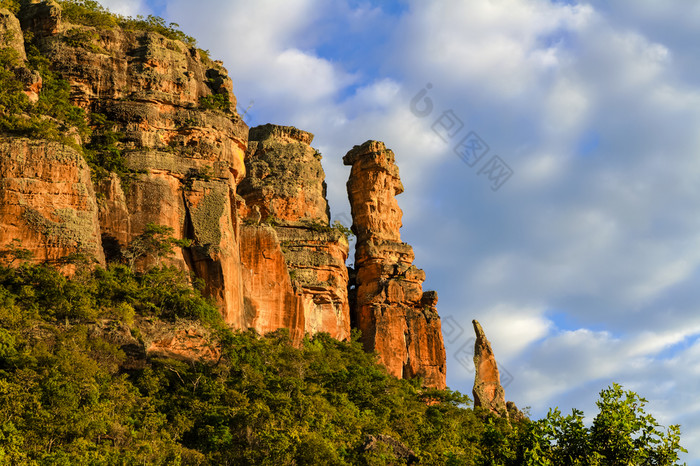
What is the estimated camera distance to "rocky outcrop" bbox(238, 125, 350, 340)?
201ft

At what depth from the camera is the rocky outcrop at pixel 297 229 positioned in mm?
61281

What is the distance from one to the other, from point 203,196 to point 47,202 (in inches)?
416

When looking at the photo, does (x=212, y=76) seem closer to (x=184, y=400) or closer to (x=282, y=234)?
(x=282, y=234)

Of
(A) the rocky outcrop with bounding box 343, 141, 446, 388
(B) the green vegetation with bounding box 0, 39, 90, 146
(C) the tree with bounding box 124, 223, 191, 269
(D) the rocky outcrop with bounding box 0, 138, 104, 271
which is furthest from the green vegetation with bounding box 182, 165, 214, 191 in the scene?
(A) the rocky outcrop with bounding box 343, 141, 446, 388

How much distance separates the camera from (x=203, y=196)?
56.9m

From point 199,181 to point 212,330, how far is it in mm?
11319

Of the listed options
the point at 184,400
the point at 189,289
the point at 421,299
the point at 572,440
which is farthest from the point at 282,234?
the point at 572,440

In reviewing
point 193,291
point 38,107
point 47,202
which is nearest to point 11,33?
point 38,107

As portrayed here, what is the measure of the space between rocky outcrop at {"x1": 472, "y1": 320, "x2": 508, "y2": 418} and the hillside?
0.24 m

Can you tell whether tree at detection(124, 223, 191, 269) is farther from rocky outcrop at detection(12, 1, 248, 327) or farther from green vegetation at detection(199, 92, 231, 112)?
green vegetation at detection(199, 92, 231, 112)

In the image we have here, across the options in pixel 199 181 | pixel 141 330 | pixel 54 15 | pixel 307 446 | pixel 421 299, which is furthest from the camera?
pixel 421 299

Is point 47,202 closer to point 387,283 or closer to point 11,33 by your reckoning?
point 11,33

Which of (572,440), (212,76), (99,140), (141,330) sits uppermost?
(212,76)

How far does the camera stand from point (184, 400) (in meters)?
43.5
